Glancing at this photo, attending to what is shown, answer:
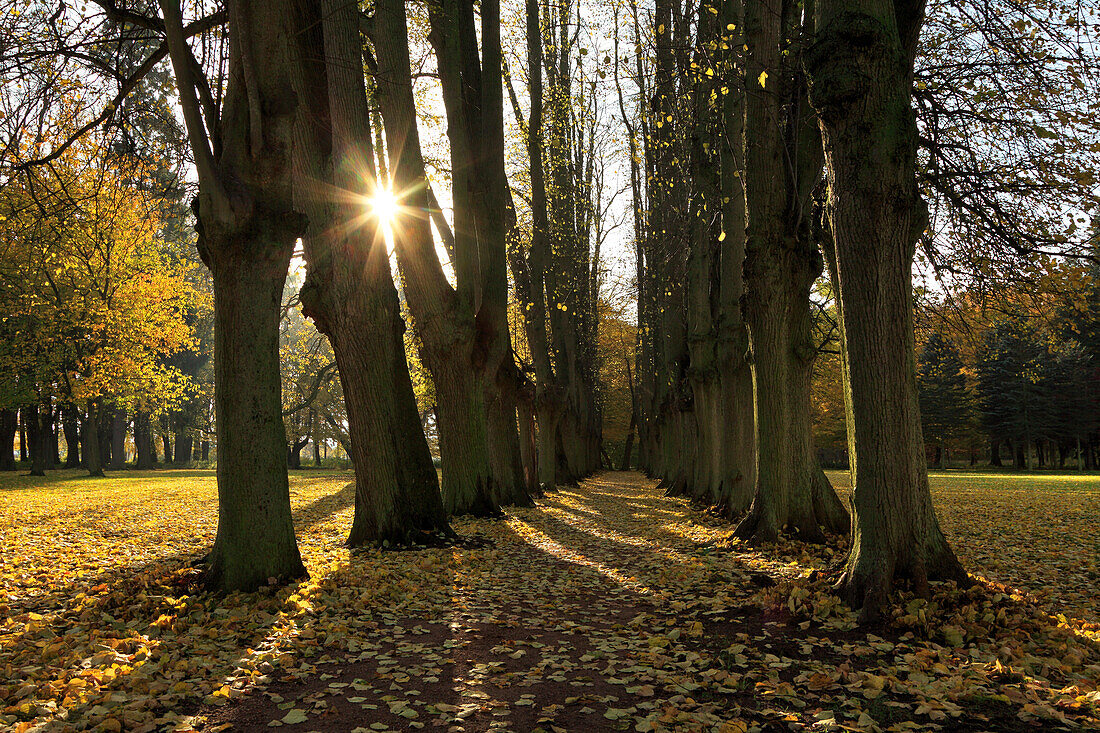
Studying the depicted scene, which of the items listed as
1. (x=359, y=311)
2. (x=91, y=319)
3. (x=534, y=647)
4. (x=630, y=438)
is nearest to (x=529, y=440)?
(x=359, y=311)

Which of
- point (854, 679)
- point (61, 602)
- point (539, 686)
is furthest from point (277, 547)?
point (854, 679)

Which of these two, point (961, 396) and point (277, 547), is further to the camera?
point (961, 396)

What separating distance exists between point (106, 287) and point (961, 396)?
4706cm

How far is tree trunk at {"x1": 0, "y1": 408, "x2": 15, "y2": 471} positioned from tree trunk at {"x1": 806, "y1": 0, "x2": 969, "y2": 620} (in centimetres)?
3356

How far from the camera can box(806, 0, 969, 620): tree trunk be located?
4.70 m

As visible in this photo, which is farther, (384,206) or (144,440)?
(144,440)

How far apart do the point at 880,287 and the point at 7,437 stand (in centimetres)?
3465

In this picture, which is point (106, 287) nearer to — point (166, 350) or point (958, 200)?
point (166, 350)

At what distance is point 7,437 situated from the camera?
90.7 feet

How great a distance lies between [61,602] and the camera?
5285mm

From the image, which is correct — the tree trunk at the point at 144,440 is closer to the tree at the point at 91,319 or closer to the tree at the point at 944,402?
the tree at the point at 91,319

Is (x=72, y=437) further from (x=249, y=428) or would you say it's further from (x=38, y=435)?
(x=249, y=428)

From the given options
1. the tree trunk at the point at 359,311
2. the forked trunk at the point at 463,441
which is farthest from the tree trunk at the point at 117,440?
the tree trunk at the point at 359,311

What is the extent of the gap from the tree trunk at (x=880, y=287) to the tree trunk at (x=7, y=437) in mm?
33562
